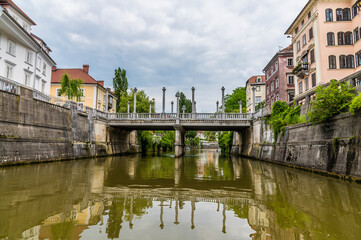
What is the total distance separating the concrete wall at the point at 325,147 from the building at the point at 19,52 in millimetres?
22062

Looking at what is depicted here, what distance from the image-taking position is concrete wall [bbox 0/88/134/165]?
616 inches

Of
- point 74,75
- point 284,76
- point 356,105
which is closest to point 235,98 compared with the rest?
point 284,76

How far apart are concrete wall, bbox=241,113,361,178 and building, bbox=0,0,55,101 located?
22.1 metres

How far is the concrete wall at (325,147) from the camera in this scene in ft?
35.4

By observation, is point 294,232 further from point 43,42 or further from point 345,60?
point 43,42

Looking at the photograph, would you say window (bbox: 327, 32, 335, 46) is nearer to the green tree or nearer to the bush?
the bush

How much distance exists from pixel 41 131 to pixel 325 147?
21333mm

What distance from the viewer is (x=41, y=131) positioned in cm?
1889

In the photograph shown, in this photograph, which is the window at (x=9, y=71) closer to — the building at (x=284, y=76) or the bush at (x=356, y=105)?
the bush at (x=356, y=105)

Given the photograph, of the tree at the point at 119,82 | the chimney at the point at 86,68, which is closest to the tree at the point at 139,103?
the chimney at the point at 86,68

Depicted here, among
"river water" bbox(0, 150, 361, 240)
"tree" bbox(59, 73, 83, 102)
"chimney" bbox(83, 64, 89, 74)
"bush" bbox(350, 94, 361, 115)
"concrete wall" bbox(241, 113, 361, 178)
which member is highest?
"chimney" bbox(83, 64, 89, 74)

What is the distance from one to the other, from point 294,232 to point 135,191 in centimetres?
546

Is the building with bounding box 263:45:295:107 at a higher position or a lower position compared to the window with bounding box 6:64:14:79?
higher

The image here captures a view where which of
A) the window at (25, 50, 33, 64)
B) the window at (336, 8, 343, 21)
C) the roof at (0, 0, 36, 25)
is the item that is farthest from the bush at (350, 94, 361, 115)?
the roof at (0, 0, 36, 25)
